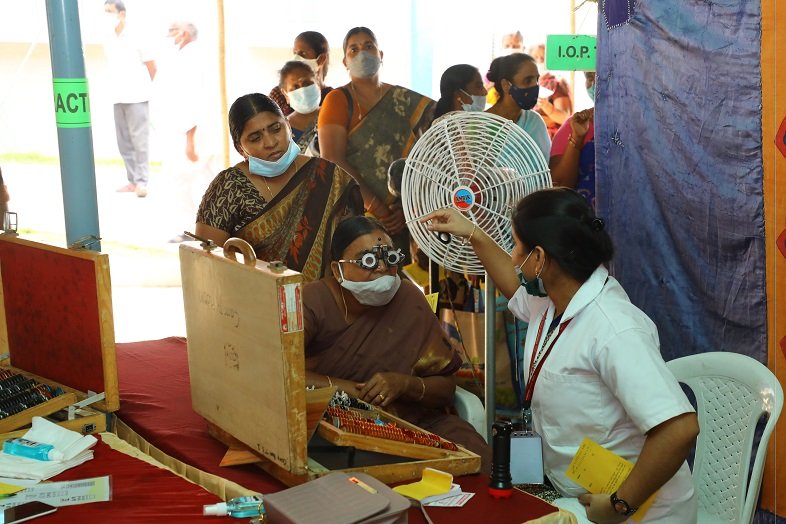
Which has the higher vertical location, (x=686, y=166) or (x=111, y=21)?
(x=111, y=21)

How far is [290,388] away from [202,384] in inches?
21.0

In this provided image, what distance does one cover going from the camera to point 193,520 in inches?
74.2

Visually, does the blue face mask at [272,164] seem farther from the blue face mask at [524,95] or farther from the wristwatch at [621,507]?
the wristwatch at [621,507]

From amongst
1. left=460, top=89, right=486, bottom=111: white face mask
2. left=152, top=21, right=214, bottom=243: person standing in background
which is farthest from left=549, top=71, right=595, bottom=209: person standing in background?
left=152, top=21, right=214, bottom=243: person standing in background

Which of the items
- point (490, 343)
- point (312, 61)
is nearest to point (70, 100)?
point (490, 343)

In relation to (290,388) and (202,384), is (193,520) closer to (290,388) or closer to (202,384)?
(290,388)

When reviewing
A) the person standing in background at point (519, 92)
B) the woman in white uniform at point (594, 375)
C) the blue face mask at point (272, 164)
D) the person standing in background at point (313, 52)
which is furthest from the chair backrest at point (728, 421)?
the person standing in background at point (313, 52)

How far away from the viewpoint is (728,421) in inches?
96.9

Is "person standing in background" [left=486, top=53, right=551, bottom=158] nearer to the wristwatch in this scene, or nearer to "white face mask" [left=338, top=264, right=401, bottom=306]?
"white face mask" [left=338, top=264, right=401, bottom=306]

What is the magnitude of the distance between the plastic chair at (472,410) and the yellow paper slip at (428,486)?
859 millimetres

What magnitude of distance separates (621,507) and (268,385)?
0.85 meters

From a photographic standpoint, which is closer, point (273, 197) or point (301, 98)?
point (273, 197)

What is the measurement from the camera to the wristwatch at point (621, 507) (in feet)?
6.79

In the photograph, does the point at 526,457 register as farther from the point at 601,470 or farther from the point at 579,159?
the point at 579,159
